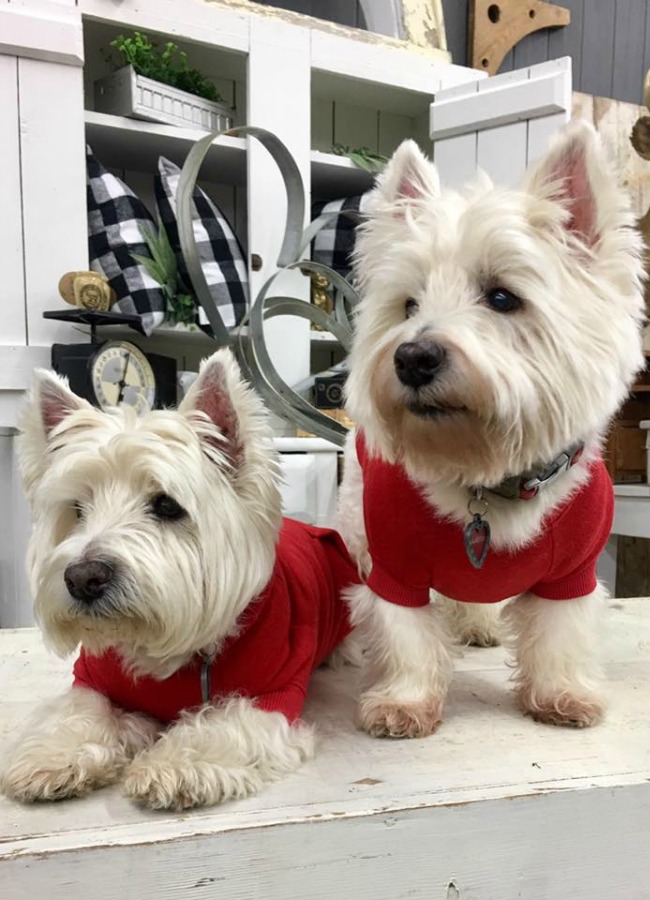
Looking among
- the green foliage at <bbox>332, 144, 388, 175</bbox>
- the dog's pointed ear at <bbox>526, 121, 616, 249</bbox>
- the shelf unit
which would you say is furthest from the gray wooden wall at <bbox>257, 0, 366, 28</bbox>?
the dog's pointed ear at <bbox>526, 121, 616, 249</bbox>

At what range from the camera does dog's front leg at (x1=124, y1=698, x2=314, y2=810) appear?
0.70 m

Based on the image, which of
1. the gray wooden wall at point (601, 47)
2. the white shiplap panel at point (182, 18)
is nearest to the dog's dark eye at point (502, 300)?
the white shiplap panel at point (182, 18)

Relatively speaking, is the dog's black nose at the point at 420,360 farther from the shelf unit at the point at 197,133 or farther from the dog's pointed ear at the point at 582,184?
the shelf unit at the point at 197,133

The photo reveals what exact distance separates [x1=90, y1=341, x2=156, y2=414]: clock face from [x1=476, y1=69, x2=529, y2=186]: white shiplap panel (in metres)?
1.03

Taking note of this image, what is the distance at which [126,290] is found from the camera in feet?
5.86

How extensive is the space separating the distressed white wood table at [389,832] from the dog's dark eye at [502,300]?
0.50m

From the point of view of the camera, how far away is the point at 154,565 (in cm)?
71

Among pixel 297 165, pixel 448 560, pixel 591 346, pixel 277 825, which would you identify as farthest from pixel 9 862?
pixel 297 165

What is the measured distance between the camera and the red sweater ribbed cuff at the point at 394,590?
3.08 feet

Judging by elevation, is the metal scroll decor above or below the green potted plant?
below

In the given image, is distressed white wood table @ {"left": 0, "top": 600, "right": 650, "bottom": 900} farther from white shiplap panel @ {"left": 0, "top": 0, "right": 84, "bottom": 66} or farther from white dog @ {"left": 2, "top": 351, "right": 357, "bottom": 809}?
white shiplap panel @ {"left": 0, "top": 0, "right": 84, "bottom": 66}

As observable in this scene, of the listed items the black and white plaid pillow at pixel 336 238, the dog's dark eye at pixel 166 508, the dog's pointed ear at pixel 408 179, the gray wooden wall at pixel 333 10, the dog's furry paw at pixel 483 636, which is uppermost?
the gray wooden wall at pixel 333 10

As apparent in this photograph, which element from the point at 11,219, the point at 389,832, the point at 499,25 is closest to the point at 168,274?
the point at 11,219

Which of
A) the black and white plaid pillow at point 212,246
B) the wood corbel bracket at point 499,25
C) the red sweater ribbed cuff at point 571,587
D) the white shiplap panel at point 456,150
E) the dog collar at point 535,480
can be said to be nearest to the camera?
the dog collar at point 535,480
